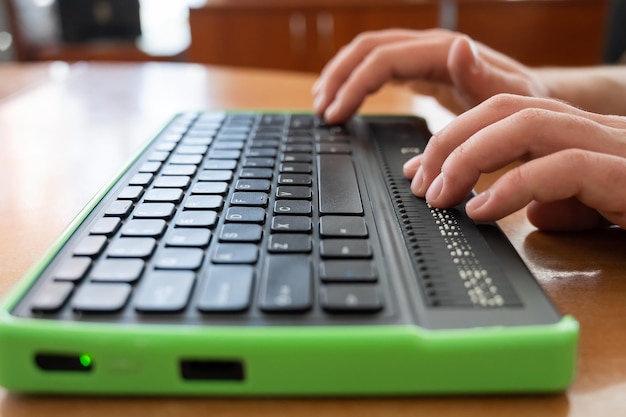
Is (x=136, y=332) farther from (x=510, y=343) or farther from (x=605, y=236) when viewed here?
(x=605, y=236)

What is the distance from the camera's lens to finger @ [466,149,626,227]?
0.40 m

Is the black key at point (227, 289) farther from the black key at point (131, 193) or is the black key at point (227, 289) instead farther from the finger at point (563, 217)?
the finger at point (563, 217)

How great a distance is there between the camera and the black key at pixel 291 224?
15.8 inches

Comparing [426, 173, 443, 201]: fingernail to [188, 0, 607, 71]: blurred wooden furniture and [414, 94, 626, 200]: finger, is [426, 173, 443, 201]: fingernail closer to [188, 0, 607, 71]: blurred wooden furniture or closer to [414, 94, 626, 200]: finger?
[414, 94, 626, 200]: finger

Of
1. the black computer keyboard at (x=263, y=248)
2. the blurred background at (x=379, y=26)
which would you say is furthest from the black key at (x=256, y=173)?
the blurred background at (x=379, y=26)

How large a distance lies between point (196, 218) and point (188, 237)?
1.3 inches

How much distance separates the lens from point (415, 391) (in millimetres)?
304

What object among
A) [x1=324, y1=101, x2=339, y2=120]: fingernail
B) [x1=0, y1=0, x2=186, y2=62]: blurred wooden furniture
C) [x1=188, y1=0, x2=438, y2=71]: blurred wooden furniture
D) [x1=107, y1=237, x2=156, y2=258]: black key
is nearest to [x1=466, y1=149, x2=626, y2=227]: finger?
[x1=107, y1=237, x2=156, y2=258]: black key

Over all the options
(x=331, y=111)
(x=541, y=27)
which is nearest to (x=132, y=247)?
(x=331, y=111)

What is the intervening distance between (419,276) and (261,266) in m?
0.09

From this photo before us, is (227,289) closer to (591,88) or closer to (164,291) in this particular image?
(164,291)

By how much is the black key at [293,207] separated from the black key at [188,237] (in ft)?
0.19

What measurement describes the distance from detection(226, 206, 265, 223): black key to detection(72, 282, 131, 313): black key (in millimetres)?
104

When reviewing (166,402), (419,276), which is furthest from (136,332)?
(419,276)
